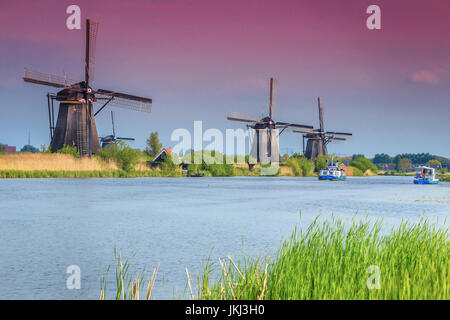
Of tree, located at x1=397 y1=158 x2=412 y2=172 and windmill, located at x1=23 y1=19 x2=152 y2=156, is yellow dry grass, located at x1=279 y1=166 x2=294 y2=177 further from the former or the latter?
tree, located at x1=397 y1=158 x2=412 y2=172

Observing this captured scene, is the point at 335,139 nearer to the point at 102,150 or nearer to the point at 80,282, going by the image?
the point at 102,150

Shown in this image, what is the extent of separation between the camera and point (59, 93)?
3709 centimetres

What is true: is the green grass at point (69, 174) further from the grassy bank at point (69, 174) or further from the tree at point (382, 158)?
the tree at point (382, 158)

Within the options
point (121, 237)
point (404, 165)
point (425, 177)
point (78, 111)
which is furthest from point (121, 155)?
point (404, 165)

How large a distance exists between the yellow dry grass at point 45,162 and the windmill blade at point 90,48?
746 cm

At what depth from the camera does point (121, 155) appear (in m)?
40.2

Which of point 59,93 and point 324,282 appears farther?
point 59,93

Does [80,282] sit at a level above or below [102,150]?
below

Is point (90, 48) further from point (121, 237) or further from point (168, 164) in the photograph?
point (121, 237)

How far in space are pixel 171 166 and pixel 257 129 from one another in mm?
13462

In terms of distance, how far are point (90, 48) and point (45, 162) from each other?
1154cm

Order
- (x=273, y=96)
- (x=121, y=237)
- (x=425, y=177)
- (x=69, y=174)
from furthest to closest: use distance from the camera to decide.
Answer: (x=273, y=96) < (x=425, y=177) < (x=69, y=174) < (x=121, y=237)

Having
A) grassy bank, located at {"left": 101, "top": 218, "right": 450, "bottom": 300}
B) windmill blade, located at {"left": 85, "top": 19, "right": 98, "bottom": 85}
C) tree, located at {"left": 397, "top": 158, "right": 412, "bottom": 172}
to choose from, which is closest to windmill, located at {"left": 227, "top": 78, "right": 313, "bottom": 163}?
windmill blade, located at {"left": 85, "top": 19, "right": 98, "bottom": 85}
